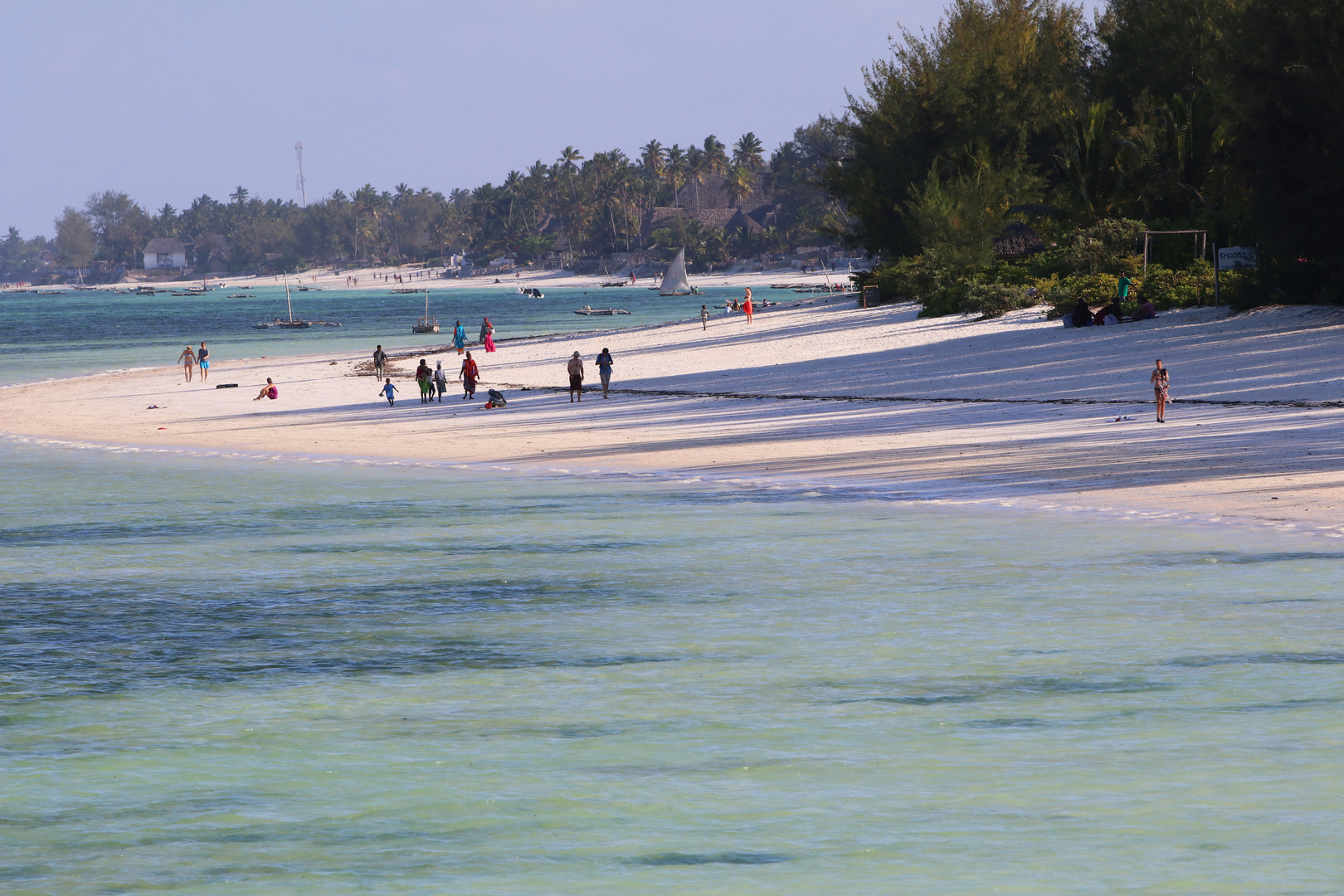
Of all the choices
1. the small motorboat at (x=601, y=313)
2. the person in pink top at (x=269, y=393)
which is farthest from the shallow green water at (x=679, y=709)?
the small motorboat at (x=601, y=313)

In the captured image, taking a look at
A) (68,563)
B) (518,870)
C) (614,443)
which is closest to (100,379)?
(614,443)

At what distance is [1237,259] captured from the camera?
41.3 meters

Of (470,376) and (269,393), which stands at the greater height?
(470,376)

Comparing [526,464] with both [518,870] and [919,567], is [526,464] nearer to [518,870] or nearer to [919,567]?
[919,567]

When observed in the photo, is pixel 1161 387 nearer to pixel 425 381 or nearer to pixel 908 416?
pixel 908 416

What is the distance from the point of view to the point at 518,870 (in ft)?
29.5

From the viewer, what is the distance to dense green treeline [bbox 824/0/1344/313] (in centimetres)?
3609

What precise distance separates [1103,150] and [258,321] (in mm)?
92961

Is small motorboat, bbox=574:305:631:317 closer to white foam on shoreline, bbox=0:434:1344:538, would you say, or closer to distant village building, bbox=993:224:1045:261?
distant village building, bbox=993:224:1045:261

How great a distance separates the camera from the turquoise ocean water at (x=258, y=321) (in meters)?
76.2

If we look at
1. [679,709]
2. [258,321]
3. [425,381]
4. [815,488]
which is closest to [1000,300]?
[425,381]

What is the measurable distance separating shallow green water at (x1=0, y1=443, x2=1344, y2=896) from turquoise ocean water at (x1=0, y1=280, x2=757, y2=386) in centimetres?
4980

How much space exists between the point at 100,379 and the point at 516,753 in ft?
170

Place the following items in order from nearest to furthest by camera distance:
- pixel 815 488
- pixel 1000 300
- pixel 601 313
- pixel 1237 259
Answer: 1. pixel 815 488
2. pixel 1237 259
3. pixel 1000 300
4. pixel 601 313
